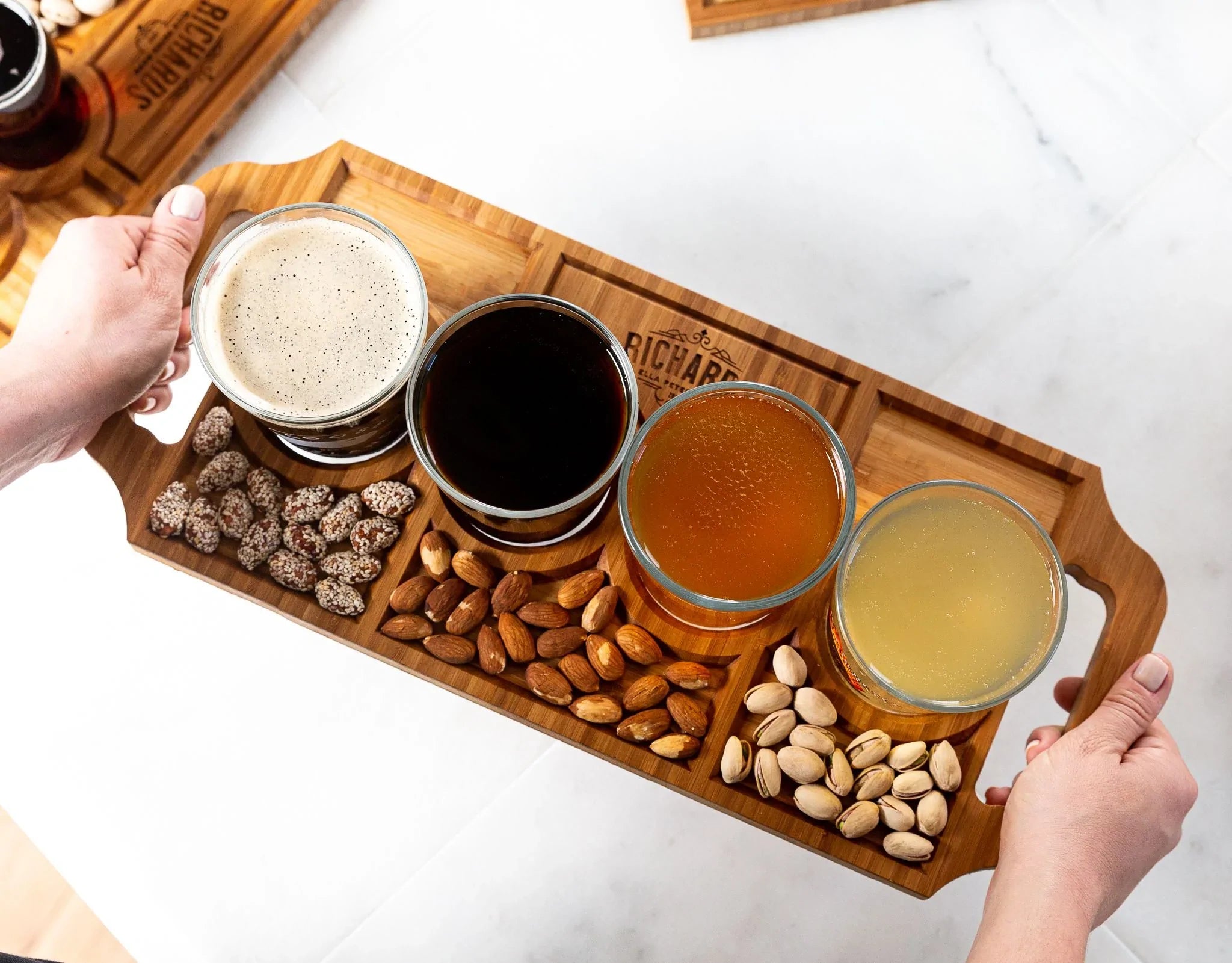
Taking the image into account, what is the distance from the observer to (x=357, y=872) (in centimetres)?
123

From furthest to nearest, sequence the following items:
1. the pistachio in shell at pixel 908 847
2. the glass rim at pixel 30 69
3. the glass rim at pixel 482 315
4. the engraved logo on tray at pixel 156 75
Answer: the engraved logo on tray at pixel 156 75
the glass rim at pixel 30 69
the pistachio in shell at pixel 908 847
the glass rim at pixel 482 315

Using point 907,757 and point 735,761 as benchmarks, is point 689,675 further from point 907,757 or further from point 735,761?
point 907,757

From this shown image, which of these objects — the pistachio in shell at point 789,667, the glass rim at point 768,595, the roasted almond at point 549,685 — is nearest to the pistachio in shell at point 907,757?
the pistachio in shell at point 789,667

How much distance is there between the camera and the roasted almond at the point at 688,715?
0.89m

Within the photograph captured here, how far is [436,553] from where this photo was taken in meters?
0.90

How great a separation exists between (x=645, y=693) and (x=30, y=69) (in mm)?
1026

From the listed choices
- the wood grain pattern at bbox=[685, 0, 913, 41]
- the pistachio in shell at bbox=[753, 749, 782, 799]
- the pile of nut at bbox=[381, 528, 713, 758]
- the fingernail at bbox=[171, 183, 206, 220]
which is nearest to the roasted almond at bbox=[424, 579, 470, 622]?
the pile of nut at bbox=[381, 528, 713, 758]

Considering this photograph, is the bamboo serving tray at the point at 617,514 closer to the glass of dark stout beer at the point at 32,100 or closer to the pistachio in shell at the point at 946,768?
the pistachio in shell at the point at 946,768

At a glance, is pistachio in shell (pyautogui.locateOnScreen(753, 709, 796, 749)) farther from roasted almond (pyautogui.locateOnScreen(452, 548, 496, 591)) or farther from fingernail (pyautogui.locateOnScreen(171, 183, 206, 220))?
fingernail (pyautogui.locateOnScreen(171, 183, 206, 220))

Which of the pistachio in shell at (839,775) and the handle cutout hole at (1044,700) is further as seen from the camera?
the handle cutout hole at (1044,700)

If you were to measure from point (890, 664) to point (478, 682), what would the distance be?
38 centimetres

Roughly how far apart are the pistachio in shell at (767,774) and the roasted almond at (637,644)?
137 millimetres

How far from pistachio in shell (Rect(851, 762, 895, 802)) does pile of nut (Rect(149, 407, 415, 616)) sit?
51cm

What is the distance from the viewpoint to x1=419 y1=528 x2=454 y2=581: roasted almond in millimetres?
901
